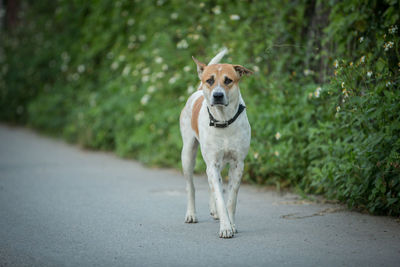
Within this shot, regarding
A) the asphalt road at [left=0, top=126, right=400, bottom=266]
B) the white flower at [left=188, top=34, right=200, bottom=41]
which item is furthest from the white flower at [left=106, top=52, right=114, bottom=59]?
the asphalt road at [left=0, top=126, right=400, bottom=266]

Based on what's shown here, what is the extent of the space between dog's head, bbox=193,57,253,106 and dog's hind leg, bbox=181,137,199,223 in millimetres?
1027

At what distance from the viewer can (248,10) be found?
918cm

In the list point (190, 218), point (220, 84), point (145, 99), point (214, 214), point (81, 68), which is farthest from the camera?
point (81, 68)

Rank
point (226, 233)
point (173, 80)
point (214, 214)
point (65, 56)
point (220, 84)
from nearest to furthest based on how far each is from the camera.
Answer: point (226, 233)
point (220, 84)
point (214, 214)
point (173, 80)
point (65, 56)

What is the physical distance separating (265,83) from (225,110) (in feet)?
9.88

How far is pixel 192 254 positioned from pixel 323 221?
1721 millimetres

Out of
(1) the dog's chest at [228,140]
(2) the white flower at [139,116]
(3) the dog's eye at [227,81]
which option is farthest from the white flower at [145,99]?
(3) the dog's eye at [227,81]

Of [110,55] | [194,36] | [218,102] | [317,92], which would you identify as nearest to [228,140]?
[218,102]

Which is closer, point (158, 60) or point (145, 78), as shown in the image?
point (158, 60)

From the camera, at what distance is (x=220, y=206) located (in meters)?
4.92

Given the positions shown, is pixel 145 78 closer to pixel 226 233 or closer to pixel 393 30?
pixel 393 30

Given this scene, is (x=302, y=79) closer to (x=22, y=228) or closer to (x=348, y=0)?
(x=348, y=0)

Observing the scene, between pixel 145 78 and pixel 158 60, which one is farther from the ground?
pixel 158 60

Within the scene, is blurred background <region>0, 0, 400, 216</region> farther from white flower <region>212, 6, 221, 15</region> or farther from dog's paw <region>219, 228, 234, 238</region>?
dog's paw <region>219, 228, 234, 238</region>
